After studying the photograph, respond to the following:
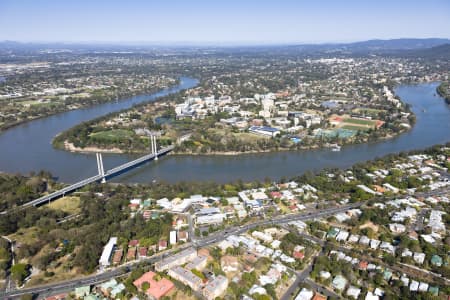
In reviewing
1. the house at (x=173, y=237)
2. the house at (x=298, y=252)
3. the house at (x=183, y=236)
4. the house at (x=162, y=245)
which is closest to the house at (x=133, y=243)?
the house at (x=162, y=245)

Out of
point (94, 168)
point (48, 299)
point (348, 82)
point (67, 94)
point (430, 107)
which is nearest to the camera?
point (48, 299)

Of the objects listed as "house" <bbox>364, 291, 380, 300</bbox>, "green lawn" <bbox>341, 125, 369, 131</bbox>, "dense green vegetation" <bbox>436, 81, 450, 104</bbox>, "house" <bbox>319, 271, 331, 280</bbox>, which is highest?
"dense green vegetation" <bbox>436, 81, 450, 104</bbox>

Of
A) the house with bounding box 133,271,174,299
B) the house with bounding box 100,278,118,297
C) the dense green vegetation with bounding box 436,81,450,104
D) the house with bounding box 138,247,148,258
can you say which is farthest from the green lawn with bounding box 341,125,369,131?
the house with bounding box 100,278,118,297

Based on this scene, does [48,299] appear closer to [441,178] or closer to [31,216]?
[31,216]

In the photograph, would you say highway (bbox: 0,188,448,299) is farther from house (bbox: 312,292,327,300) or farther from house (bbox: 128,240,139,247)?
house (bbox: 128,240,139,247)

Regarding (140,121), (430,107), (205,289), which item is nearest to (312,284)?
(205,289)

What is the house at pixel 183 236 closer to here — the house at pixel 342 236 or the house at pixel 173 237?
the house at pixel 173 237
